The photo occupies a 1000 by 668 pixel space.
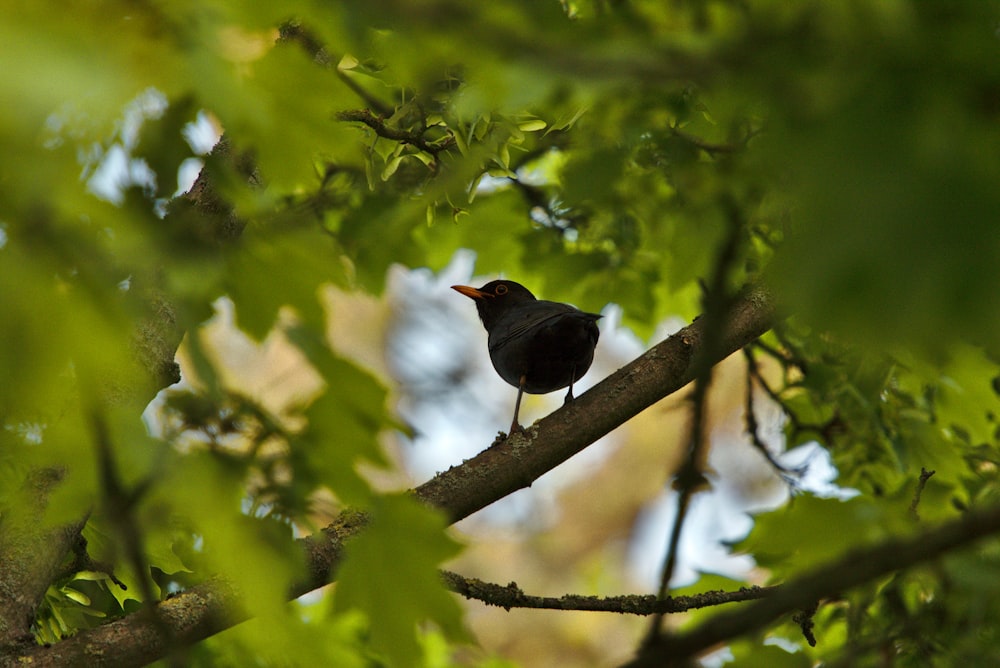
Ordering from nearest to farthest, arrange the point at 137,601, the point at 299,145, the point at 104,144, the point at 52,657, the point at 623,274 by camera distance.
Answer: the point at 104,144
the point at 299,145
the point at 52,657
the point at 137,601
the point at 623,274

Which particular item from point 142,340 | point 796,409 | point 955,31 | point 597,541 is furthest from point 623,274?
point 597,541

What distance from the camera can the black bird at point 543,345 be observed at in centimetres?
436

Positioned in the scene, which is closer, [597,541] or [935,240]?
[935,240]

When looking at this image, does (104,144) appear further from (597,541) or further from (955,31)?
(597,541)

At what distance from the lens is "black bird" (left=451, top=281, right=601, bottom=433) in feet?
14.3

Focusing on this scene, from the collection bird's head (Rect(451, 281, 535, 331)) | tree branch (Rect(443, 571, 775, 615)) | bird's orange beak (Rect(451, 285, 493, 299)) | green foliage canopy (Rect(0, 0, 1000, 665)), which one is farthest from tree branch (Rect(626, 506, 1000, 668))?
bird's orange beak (Rect(451, 285, 493, 299))

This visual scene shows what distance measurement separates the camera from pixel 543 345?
14.7 feet

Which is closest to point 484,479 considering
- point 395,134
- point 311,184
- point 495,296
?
point 395,134

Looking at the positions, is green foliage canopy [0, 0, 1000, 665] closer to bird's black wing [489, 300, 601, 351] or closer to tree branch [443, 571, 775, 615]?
tree branch [443, 571, 775, 615]

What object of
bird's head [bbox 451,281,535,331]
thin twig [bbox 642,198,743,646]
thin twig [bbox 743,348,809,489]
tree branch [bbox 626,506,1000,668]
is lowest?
tree branch [bbox 626,506,1000,668]

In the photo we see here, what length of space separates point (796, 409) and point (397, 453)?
12823 mm

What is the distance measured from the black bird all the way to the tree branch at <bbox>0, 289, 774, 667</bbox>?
90cm

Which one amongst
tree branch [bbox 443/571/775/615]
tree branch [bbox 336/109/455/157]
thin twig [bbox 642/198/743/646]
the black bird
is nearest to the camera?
thin twig [bbox 642/198/743/646]

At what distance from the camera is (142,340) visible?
2.54 meters
